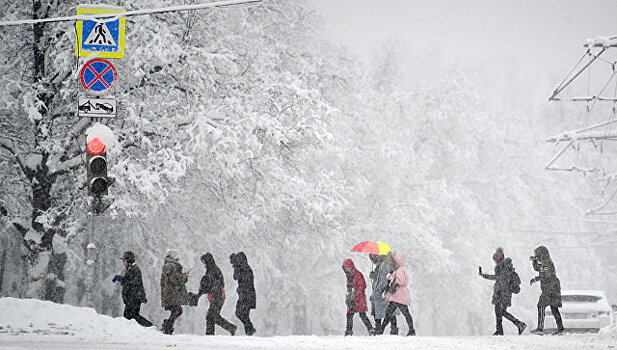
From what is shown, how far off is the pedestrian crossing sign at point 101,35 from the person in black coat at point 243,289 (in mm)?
4332

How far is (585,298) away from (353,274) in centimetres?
555

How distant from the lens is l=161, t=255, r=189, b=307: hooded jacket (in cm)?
1276

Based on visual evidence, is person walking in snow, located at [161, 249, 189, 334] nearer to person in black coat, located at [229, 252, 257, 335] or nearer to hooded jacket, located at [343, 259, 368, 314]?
person in black coat, located at [229, 252, 257, 335]

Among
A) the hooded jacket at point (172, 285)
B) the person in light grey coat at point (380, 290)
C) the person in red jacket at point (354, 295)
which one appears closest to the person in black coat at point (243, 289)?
the hooded jacket at point (172, 285)

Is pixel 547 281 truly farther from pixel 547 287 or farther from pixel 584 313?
pixel 584 313

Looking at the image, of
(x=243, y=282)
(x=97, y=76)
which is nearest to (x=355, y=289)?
(x=243, y=282)

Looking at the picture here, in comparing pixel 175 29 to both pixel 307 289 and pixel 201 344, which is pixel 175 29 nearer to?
pixel 201 344

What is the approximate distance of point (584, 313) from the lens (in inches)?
622

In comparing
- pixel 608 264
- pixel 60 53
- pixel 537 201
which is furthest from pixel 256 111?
pixel 608 264

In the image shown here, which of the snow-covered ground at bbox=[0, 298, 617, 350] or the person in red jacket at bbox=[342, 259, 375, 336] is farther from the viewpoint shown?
the person in red jacket at bbox=[342, 259, 375, 336]

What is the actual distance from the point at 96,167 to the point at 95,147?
295 millimetres

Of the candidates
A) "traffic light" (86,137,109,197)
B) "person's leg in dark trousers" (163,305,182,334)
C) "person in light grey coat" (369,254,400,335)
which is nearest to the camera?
"traffic light" (86,137,109,197)

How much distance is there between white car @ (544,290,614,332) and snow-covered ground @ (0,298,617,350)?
3.55 m

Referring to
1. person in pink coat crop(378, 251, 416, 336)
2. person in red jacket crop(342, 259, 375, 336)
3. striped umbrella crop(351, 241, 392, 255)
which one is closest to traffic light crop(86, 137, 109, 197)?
person in red jacket crop(342, 259, 375, 336)
